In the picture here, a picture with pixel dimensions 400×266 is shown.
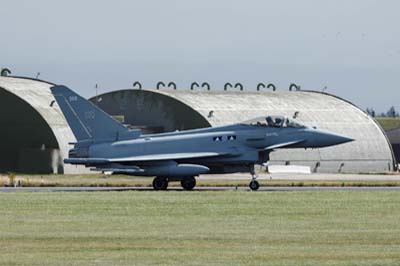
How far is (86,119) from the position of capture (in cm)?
4991

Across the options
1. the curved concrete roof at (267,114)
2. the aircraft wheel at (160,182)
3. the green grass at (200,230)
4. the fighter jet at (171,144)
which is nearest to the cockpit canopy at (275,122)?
the fighter jet at (171,144)

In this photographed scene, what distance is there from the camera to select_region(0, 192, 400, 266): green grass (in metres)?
21.0

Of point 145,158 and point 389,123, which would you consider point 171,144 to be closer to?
point 145,158

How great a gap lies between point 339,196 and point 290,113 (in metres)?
43.6

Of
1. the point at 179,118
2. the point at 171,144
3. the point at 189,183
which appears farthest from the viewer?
the point at 179,118

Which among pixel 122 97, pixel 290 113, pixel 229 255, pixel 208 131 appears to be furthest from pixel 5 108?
pixel 229 255

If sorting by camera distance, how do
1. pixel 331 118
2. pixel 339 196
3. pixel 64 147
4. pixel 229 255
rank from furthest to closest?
pixel 331 118
pixel 64 147
pixel 339 196
pixel 229 255

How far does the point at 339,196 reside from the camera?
40656mm

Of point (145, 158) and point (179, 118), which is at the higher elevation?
point (145, 158)

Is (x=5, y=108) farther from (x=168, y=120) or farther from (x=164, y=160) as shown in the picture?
(x=164, y=160)

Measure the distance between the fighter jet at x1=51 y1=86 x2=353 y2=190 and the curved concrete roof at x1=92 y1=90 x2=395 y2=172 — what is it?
2814 centimetres

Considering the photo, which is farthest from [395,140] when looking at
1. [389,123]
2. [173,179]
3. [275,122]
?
[173,179]

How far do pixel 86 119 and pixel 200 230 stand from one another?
79.5 ft

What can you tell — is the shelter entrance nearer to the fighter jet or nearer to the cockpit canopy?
the fighter jet
